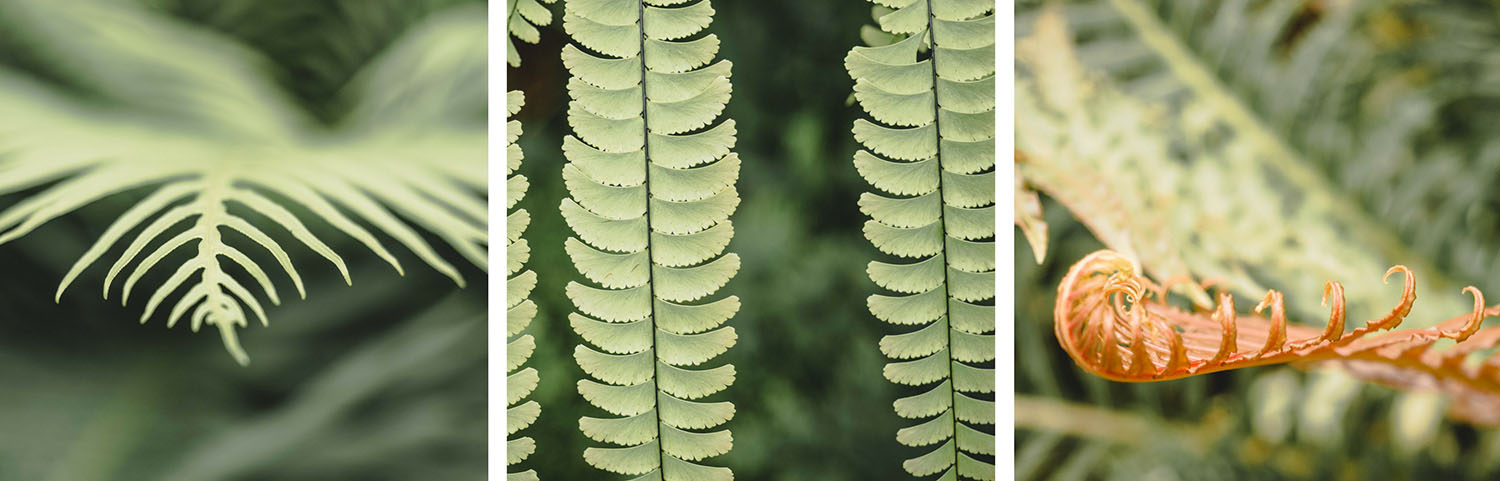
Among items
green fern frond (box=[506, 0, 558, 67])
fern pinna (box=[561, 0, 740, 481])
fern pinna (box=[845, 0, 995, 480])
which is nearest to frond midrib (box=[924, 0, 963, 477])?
fern pinna (box=[845, 0, 995, 480])

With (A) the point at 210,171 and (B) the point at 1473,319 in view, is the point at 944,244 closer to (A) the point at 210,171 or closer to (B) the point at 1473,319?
(B) the point at 1473,319

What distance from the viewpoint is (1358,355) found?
1.59ft

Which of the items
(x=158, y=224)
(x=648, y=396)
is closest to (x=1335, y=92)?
(x=648, y=396)

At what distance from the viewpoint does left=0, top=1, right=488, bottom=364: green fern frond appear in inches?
18.0

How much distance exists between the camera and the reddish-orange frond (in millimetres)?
465

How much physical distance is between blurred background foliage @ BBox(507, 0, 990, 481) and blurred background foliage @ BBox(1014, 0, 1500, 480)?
11 centimetres

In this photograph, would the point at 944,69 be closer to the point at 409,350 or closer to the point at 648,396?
the point at 648,396

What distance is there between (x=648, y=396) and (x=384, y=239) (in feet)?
0.64

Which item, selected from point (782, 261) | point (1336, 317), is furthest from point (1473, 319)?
point (782, 261)

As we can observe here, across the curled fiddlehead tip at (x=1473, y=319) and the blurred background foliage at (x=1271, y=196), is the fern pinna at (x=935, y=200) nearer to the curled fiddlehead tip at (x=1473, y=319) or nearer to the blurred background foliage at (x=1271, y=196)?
the blurred background foliage at (x=1271, y=196)

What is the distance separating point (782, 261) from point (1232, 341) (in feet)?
0.88

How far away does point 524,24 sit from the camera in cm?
49

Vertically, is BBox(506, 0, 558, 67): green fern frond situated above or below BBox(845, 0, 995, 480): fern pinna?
above

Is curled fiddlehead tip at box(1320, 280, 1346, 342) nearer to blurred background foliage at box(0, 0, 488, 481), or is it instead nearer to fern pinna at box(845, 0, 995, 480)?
fern pinna at box(845, 0, 995, 480)
